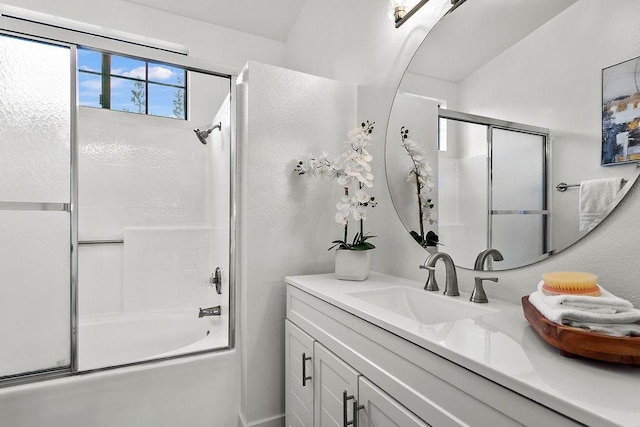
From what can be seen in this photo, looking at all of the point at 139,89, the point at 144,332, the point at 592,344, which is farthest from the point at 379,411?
the point at 139,89

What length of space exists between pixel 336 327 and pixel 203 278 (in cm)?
161

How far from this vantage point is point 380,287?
135 centimetres

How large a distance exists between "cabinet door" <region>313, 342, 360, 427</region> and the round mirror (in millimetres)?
554

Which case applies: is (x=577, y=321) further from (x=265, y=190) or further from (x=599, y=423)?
(x=265, y=190)

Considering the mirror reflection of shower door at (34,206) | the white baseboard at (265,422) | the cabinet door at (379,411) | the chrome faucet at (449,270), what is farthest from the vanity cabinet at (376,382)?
the mirror reflection of shower door at (34,206)

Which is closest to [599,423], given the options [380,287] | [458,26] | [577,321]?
[577,321]

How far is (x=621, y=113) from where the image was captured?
814mm

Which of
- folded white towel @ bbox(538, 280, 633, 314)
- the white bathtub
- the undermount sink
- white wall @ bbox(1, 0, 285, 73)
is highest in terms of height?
white wall @ bbox(1, 0, 285, 73)

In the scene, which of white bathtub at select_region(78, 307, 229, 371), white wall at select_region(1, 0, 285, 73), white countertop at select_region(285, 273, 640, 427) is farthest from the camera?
white wall at select_region(1, 0, 285, 73)

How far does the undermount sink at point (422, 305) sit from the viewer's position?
107cm

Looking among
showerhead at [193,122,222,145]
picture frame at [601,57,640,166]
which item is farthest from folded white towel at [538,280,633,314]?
showerhead at [193,122,222,145]

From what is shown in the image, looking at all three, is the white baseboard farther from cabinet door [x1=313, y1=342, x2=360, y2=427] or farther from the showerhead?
the showerhead

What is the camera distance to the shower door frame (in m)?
0.97

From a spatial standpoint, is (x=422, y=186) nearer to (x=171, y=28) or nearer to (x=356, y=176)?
(x=356, y=176)
